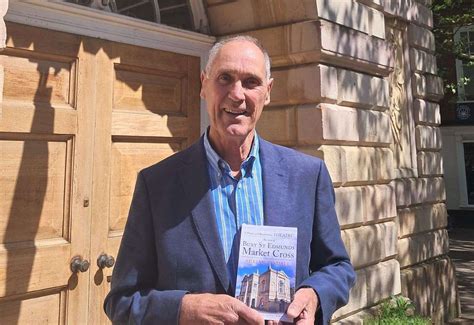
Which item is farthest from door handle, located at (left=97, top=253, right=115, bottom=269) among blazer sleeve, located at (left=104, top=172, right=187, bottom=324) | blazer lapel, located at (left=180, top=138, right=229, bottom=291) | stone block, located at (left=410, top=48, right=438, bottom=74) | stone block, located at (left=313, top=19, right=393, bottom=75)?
stone block, located at (left=410, top=48, right=438, bottom=74)

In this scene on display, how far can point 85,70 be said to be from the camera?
364cm

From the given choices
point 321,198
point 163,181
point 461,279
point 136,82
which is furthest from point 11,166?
point 461,279

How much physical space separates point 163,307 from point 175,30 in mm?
3158

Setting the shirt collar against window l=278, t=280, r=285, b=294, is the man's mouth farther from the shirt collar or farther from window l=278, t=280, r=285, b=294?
window l=278, t=280, r=285, b=294

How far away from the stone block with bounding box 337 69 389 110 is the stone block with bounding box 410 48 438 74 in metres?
1.39

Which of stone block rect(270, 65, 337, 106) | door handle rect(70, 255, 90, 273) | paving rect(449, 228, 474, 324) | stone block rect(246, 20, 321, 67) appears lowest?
paving rect(449, 228, 474, 324)

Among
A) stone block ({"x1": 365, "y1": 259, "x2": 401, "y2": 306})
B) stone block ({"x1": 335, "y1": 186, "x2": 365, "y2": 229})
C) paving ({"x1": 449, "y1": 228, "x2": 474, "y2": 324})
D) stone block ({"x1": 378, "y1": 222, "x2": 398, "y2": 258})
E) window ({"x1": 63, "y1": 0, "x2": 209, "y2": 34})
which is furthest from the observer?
paving ({"x1": 449, "y1": 228, "x2": 474, "y2": 324})

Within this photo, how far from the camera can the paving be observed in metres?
→ 7.91

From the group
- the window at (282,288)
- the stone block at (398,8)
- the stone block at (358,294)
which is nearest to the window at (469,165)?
the stone block at (398,8)

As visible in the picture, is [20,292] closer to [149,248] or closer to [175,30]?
[149,248]

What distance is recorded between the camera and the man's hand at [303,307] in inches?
67.4

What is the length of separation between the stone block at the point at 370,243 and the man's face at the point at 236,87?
10.3 ft

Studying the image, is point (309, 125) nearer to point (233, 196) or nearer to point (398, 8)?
point (233, 196)

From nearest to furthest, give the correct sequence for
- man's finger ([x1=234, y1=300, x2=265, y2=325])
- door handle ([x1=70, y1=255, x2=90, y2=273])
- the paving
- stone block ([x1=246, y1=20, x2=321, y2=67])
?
1. man's finger ([x1=234, y1=300, x2=265, y2=325])
2. door handle ([x1=70, y1=255, x2=90, y2=273])
3. stone block ([x1=246, y1=20, x2=321, y2=67])
4. the paving
